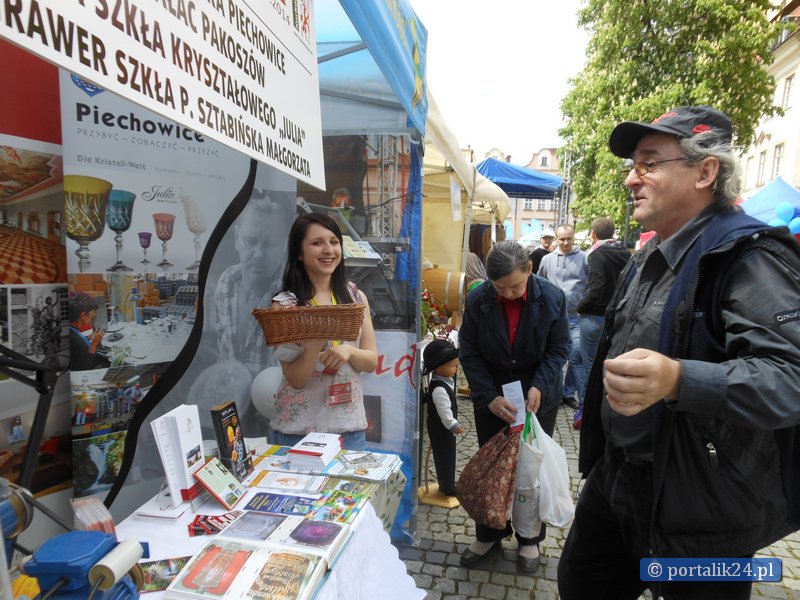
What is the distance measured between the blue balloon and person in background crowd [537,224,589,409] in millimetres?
3353

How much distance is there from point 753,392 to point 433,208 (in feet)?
20.0

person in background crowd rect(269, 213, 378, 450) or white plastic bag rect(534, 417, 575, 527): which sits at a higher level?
person in background crowd rect(269, 213, 378, 450)

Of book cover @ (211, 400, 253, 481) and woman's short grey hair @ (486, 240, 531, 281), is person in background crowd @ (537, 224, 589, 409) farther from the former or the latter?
book cover @ (211, 400, 253, 481)

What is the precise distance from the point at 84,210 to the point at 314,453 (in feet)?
4.38

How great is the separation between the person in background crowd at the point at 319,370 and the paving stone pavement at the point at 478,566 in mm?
1105

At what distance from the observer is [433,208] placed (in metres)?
7.00

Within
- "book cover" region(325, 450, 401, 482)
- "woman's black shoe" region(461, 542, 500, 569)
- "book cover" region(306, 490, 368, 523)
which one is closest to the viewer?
"book cover" region(306, 490, 368, 523)

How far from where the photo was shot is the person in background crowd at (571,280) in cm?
571

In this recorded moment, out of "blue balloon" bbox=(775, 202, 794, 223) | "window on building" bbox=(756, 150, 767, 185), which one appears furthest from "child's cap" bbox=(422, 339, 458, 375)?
"window on building" bbox=(756, 150, 767, 185)

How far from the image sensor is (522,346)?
2758mm

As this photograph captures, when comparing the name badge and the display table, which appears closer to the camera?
the display table

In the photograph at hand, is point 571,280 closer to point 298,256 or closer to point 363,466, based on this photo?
point 298,256

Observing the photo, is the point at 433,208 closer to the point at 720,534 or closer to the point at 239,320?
the point at 239,320

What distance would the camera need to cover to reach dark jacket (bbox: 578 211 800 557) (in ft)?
3.81
